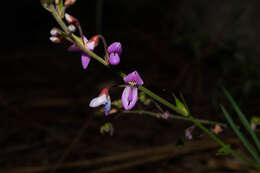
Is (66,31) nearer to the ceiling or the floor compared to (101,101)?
nearer to the ceiling

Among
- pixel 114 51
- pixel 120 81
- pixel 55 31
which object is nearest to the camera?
pixel 55 31

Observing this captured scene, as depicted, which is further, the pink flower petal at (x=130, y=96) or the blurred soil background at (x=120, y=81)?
the blurred soil background at (x=120, y=81)

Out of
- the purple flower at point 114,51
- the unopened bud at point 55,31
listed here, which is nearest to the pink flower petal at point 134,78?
the purple flower at point 114,51

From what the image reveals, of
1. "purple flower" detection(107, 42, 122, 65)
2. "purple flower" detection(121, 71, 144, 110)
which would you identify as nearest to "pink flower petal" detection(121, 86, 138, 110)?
"purple flower" detection(121, 71, 144, 110)

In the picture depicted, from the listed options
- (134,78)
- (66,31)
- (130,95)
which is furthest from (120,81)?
(66,31)

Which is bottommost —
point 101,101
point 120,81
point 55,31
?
point 101,101

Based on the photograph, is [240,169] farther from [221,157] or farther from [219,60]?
A: [219,60]

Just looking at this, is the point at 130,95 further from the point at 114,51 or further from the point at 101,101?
the point at 114,51

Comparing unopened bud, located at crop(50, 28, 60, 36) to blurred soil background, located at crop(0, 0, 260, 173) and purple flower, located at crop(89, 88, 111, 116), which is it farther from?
blurred soil background, located at crop(0, 0, 260, 173)

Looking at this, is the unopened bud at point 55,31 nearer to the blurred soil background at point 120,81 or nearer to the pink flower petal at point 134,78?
the pink flower petal at point 134,78
